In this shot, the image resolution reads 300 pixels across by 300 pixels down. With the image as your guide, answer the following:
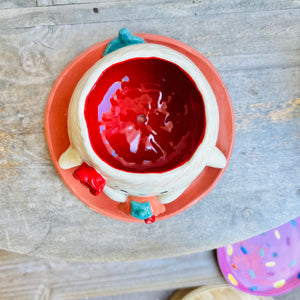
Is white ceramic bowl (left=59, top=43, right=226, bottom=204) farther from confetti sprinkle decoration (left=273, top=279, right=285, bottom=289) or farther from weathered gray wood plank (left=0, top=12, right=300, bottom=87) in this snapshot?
confetti sprinkle decoration (left=273, top=279, right=285, bottom=289)

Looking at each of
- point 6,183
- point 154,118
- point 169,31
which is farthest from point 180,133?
point 6,183

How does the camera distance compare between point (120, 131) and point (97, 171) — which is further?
→ point (120, 131)

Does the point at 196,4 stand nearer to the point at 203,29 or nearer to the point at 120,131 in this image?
the point at 203,29

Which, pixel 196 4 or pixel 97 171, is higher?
pixel 196 4

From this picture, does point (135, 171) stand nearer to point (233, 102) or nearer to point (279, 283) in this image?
point (233, 102)

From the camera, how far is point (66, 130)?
1.60ft

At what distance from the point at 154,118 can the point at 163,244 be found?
221 mm

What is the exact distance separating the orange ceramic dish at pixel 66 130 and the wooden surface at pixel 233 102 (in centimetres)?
3

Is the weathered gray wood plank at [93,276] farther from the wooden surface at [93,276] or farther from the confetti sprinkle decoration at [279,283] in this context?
the confetti sprinkle decoration at [279,283]

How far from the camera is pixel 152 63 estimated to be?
41cm

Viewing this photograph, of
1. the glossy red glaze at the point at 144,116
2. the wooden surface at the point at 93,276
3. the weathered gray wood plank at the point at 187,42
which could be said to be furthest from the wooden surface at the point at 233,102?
the wooden surface at the point at 93,276

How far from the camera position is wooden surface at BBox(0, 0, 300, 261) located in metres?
0.51

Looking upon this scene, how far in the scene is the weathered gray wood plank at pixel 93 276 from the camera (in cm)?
76

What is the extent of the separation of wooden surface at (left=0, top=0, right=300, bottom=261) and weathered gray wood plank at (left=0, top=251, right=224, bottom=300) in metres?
0.24
